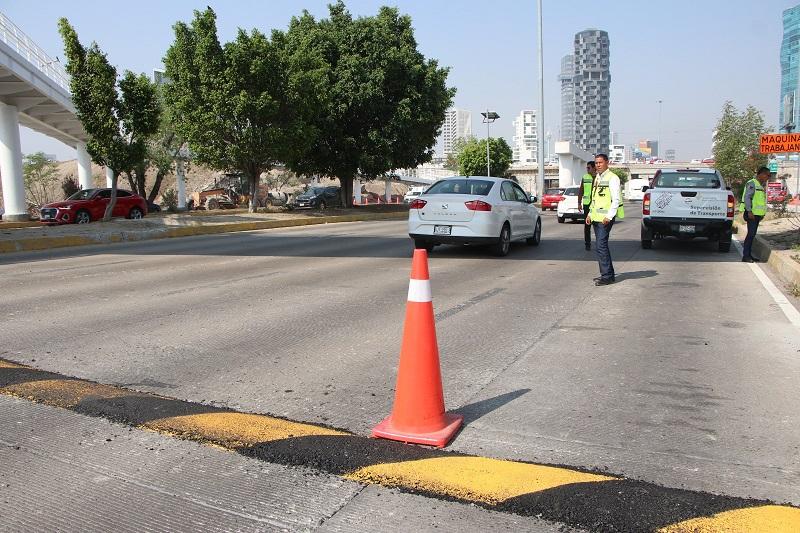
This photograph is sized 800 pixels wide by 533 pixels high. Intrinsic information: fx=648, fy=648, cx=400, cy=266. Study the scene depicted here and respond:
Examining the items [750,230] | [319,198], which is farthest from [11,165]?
[750,230]

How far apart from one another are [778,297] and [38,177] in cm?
6464

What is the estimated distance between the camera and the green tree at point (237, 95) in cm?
2564

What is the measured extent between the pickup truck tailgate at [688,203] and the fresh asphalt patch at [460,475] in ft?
36.6

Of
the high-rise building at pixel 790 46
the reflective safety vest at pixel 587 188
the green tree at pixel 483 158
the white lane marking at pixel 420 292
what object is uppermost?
the high-rise building at pixel 790 46

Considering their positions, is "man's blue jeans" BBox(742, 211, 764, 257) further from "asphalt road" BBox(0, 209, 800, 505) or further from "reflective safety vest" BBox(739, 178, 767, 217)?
"asphalt road" BBox(0, 209, 800, 505)

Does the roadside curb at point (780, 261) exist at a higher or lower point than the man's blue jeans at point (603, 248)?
lower

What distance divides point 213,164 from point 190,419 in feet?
83.5

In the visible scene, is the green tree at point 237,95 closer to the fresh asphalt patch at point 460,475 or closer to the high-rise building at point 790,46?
the fresh asphalt patch at point 460,475

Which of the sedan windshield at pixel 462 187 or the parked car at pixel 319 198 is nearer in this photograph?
the sedan windshield at pixel 462 187

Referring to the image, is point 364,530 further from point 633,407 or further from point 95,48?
point 95,48

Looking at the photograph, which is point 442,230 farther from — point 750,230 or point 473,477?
point 473,477

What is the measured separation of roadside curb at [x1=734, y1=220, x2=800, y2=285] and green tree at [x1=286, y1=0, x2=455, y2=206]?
2110 centimetres

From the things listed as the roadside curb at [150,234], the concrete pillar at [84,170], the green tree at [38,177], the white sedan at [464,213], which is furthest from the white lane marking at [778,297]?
the green tree at [38,177]

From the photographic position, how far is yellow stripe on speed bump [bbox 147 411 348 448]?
11.8ft
